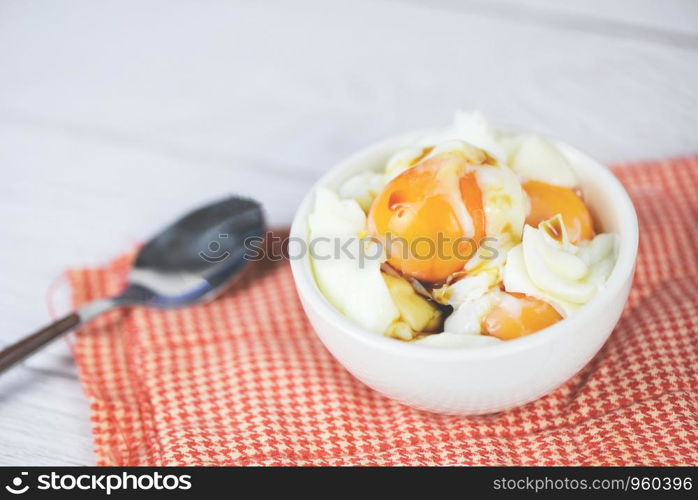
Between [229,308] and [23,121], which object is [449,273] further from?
[23,121]

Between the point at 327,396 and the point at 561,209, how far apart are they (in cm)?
31

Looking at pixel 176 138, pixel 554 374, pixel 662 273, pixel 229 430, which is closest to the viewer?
pixel 554 374

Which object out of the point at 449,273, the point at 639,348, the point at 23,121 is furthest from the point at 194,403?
the point at 23,121

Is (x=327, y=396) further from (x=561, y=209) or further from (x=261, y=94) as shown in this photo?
(x=261, y=94)

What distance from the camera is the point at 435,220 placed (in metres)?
0.71

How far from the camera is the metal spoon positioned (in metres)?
0.95

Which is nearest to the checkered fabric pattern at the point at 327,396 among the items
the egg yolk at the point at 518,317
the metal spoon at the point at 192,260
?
the metal spoon at the point at 192,260

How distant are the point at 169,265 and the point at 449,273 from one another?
0.40 metres

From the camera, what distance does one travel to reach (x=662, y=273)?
3.04 ft

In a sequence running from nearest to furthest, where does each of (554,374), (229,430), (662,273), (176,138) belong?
(554,374), (229,430), (662,273), (176,138)

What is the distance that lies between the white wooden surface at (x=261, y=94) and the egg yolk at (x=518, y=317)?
0.47 meters

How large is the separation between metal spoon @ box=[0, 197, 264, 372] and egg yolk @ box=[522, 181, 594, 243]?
1.25 feet

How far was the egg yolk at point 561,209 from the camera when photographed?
751 millimetres
